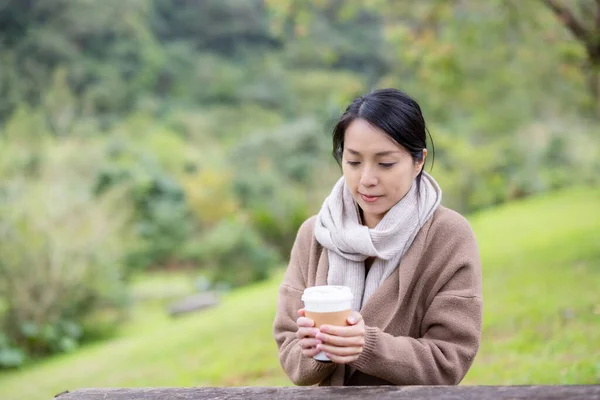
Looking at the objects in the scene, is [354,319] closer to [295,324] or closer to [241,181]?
[295,324]

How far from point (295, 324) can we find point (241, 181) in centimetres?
1723

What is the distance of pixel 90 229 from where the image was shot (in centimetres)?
1252

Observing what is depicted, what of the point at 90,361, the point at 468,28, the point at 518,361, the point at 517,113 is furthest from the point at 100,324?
the point at 517,113

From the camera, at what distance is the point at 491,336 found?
21.7ft

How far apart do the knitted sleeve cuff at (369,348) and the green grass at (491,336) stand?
324 cm

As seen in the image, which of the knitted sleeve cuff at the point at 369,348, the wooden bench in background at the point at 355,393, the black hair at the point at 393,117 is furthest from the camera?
the black hair at the point at 393,117

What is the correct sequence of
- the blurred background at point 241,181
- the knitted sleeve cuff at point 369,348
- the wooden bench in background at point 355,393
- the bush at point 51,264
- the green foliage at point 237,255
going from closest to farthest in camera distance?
the wooden bench in background at point 355,393 < the knitted sleeve cuff at point 369,348 < the blurred background at point 241,181 < the bush at point 51,264 < the green foliage at point 237,255

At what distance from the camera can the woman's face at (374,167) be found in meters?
1.87

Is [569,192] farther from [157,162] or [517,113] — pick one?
[157,162]

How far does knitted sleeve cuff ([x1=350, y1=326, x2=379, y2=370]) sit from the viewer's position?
1745 mm

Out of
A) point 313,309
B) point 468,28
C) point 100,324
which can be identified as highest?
point 468,28

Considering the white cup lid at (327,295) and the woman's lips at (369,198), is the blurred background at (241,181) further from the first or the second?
the white cup lid at (327,295)

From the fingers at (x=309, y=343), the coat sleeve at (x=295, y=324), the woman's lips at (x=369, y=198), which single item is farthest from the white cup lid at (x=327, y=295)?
the woman's lips at (x=369, y=198)

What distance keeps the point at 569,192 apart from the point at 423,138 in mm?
20055
